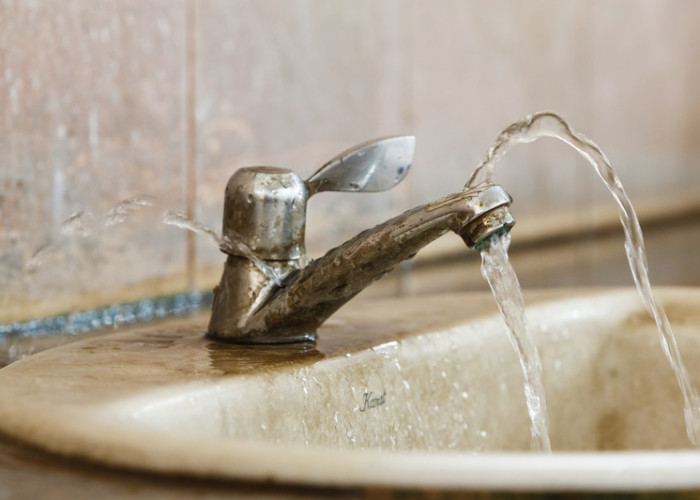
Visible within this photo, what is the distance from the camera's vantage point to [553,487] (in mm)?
492

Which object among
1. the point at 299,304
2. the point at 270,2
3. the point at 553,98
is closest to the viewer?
the point at 299,304

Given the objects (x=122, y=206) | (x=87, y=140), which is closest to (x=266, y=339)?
(x=122, y=206)

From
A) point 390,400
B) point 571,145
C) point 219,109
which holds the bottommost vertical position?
point 390,400

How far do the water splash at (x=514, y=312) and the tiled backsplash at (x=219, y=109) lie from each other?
0.41 m

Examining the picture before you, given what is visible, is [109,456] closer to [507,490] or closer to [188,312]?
[507,490]

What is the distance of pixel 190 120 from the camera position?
1.51 meters

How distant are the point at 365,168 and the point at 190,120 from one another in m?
0.66

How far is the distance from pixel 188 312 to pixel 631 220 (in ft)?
2.27

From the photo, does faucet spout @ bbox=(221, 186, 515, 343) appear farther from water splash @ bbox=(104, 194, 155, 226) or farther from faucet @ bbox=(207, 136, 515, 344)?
water splash @ bbox=(104, 194, 155, 226)

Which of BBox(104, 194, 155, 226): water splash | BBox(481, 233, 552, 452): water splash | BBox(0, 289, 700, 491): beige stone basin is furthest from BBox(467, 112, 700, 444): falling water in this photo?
BBox(104, 194, 155, 226): water splash

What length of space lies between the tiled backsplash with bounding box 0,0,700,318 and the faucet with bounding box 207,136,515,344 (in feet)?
0.62

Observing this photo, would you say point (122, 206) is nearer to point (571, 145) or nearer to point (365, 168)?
point (365, 168)

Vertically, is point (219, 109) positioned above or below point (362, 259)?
above

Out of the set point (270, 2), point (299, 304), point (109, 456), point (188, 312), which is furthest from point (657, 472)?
point (270, 2)
